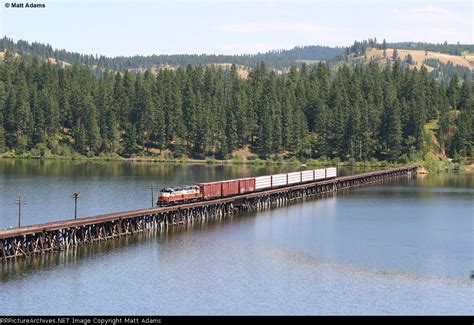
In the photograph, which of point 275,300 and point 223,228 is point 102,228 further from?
point 275,300

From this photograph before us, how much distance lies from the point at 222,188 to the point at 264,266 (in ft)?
148

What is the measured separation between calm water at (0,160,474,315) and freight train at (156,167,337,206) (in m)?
5.86

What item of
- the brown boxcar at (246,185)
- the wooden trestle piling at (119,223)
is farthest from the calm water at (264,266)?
the brown boxcar at (246,185)

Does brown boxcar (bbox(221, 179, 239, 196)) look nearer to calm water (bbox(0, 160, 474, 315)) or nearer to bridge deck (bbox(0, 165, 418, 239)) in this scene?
bridge deck (bbox(0, 165, 418, 239))

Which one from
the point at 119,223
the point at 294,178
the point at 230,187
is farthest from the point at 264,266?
the point at 294,178

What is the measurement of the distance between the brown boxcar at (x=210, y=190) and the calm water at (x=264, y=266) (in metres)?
6.16

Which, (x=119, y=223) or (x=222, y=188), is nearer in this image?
(x=119, y=223)

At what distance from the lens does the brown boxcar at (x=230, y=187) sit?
13012 centimetres

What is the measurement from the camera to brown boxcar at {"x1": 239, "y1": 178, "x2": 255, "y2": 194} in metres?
136

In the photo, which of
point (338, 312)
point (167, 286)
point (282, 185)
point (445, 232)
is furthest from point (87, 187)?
point (338, 312)

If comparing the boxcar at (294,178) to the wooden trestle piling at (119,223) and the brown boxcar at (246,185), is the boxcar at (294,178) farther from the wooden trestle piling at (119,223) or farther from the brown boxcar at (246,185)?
the brown boxcar at (246,185)

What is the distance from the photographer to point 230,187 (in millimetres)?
132375

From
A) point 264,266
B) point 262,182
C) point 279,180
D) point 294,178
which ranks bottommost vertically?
point 264,266

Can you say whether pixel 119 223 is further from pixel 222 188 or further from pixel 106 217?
pixel 222 188
